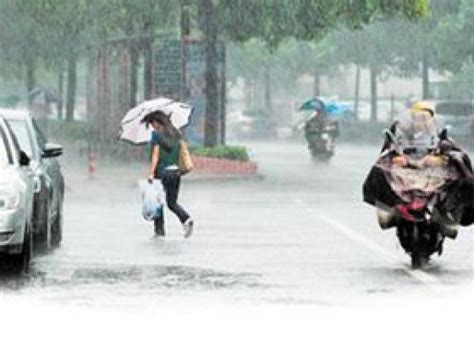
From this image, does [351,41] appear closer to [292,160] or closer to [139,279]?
[292,160]

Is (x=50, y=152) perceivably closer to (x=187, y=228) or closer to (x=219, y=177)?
(x=187, y=228)

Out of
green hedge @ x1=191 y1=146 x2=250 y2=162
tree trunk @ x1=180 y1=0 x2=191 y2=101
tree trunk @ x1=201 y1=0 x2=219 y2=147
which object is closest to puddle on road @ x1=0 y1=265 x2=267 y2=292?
green hedge @ x1=191 y1=146 x2=250 y2=162

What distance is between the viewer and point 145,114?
61.9 ft

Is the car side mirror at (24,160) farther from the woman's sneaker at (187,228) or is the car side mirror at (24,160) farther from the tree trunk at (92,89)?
the tree trunk at (92,89)

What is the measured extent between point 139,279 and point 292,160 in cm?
3123

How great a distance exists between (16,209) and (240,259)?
2.78 meters

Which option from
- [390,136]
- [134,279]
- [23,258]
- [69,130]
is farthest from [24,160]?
[69,130]

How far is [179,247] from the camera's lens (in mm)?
17422

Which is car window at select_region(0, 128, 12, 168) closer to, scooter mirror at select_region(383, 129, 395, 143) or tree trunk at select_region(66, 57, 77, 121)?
scooter mirror at select_region(383, 129, 395, 143)

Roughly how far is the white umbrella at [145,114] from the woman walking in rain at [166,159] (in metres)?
0.20

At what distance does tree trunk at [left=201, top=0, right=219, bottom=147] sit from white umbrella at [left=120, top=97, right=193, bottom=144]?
52.5ft

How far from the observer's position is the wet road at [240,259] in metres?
12.9

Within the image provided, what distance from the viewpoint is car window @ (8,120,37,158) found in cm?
1700

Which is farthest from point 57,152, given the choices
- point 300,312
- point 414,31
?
point 414,31
